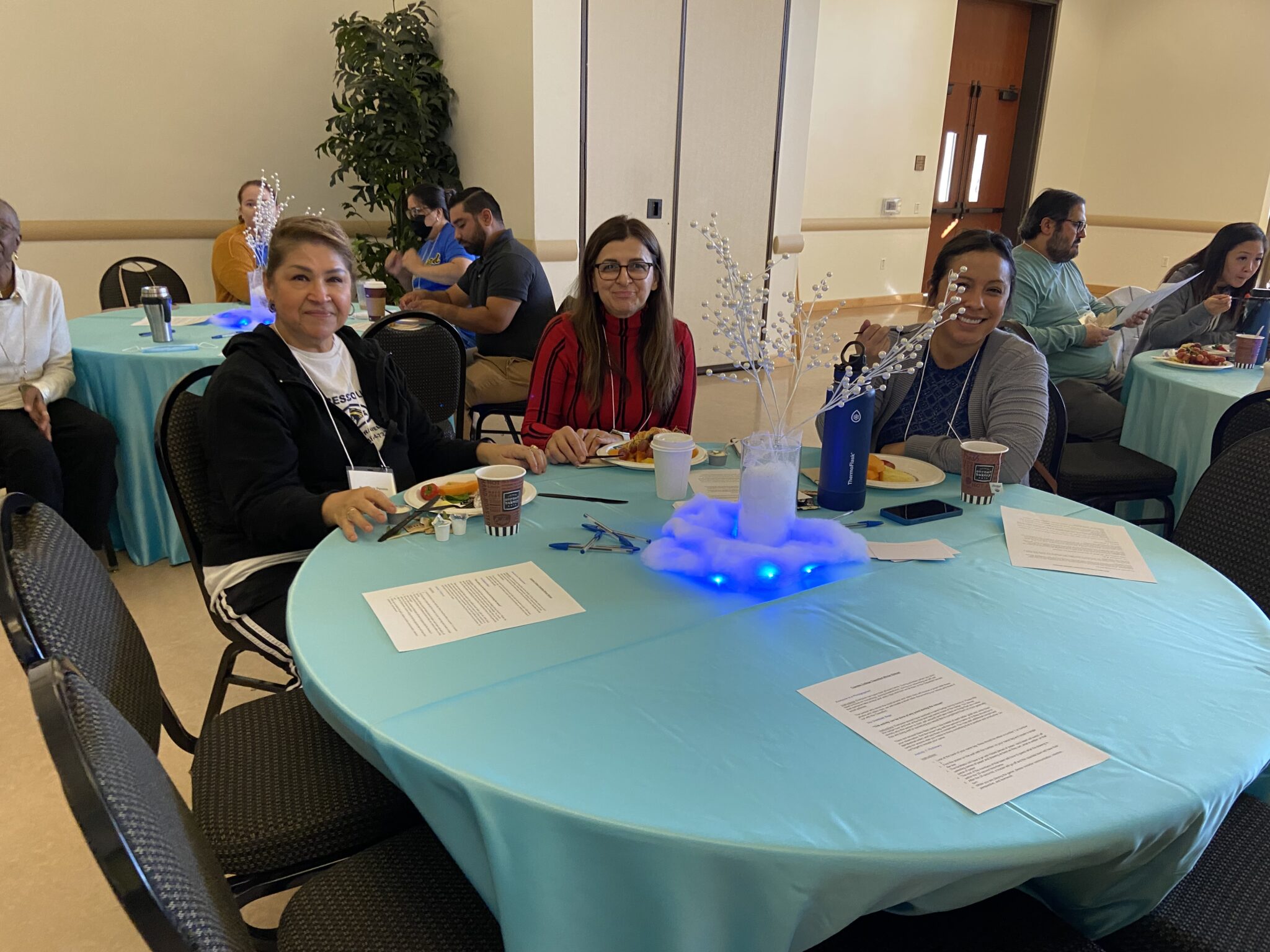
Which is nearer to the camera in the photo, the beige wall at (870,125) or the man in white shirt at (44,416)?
the man in white shirt at (44,416)

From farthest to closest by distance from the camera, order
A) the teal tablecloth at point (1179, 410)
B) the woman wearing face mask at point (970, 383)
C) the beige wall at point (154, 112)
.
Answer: the beige wall at point (154, 112)
the teal tablecloth at point (1179, 410)
the woman wearing face mask at point (970, 383)

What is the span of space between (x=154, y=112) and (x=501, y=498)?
17.4ft

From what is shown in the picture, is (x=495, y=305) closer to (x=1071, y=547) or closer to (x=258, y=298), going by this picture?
(x=258, y=298)

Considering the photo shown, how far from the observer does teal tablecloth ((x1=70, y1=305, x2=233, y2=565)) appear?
2.89m

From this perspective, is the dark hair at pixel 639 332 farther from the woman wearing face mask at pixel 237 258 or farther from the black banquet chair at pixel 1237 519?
the woman wearing face mask at pixel 237 258

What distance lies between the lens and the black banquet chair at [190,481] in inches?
63.9

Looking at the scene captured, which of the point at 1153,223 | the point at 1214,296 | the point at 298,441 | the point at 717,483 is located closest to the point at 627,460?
the point at 717,483

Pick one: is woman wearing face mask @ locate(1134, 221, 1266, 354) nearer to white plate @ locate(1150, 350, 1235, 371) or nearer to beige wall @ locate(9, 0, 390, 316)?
white plate @ locate(1150, 350, 1235, 371)

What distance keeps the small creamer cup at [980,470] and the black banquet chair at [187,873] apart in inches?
46.3

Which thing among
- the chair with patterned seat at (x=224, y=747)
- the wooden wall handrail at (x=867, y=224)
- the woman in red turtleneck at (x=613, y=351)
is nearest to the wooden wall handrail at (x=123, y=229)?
the woman in red turtleneck at (x=613, y=351)

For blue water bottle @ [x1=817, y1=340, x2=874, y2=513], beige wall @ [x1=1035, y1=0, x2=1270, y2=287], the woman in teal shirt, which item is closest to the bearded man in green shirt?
blue water bottle @ [x1=817, y1=340, x2=874, y2=513]

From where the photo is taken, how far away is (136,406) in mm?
2951

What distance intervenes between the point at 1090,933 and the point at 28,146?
20.5 feet

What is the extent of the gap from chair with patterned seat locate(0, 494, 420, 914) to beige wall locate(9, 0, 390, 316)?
16.5 ft
